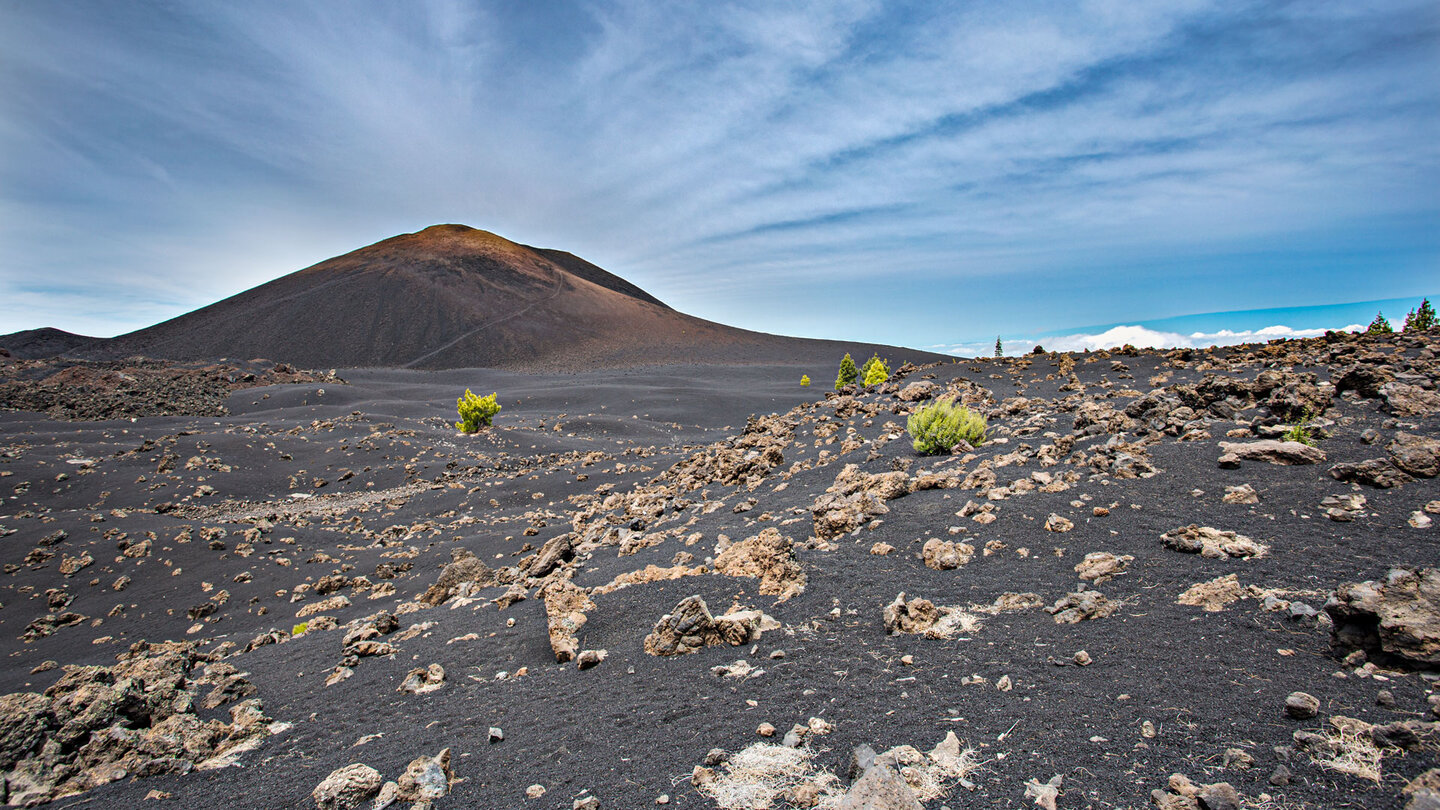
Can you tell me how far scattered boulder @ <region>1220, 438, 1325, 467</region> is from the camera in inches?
173

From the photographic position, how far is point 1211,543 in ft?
11.7

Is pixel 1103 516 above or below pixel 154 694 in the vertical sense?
above

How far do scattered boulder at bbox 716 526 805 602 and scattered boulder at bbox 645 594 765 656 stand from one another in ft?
1.67

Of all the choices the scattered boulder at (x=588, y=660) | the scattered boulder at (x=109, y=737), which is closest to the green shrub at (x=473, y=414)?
the scattered boulder at (x=109, y=737)

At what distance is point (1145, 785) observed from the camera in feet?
6.62

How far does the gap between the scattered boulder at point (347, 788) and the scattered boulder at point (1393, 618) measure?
4240 millimetres

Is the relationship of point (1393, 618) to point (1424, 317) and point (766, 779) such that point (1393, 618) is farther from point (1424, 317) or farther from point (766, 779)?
point (1424, 317)

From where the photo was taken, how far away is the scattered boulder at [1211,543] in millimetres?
3438

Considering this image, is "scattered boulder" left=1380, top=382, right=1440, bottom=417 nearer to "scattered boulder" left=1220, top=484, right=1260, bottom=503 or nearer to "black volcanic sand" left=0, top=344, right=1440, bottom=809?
"black volcanic sand" left=0, top=344, right=1440, bottom=809

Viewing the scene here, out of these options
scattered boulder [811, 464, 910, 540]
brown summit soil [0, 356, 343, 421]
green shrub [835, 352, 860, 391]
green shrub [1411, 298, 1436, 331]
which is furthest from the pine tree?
brown summit soil [0, 356, 343, 421]

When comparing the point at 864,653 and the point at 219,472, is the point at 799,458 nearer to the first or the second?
the point at 864,653

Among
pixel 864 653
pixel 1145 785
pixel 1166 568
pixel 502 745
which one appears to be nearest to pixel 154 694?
pixel 502 745

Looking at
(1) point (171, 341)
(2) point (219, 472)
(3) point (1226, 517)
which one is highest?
(1) point (171, 341)

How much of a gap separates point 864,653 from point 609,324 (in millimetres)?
93591
